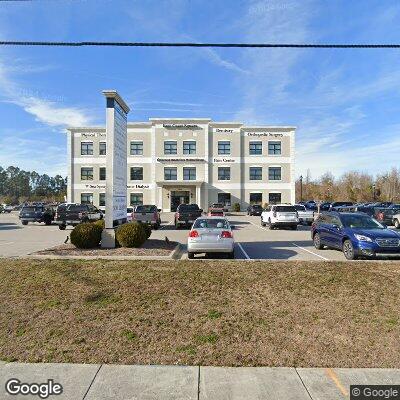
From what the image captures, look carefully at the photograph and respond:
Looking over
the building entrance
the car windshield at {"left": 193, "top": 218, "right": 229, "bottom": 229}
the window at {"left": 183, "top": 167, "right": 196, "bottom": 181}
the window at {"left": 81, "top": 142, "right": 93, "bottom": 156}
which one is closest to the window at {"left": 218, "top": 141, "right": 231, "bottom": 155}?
the window at {"left": 183, "top": 167, "right": 196, "bottom": 181}

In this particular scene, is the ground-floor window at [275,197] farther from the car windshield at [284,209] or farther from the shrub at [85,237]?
the shrub at [85,237]

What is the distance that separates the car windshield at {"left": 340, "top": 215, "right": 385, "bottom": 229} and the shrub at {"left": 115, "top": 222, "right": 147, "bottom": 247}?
24.0 ft

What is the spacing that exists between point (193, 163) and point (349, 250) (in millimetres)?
41973

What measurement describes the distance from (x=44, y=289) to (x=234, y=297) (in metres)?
3.83

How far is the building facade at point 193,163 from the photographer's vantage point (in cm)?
5288

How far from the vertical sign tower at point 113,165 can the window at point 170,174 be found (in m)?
38.6

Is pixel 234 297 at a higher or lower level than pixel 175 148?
lower

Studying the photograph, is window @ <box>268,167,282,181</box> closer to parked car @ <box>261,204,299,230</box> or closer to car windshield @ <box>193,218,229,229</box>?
parked car @ <box>261,204,299,230</box>

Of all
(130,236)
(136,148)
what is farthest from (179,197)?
(130,236)

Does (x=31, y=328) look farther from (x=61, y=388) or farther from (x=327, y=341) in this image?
(x=327, y=341)

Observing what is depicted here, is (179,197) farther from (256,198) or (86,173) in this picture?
(86,173)

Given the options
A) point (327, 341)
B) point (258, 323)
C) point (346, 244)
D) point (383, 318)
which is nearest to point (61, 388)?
point (258, 323)

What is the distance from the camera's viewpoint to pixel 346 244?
1218 cm

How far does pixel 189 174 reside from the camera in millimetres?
53125
